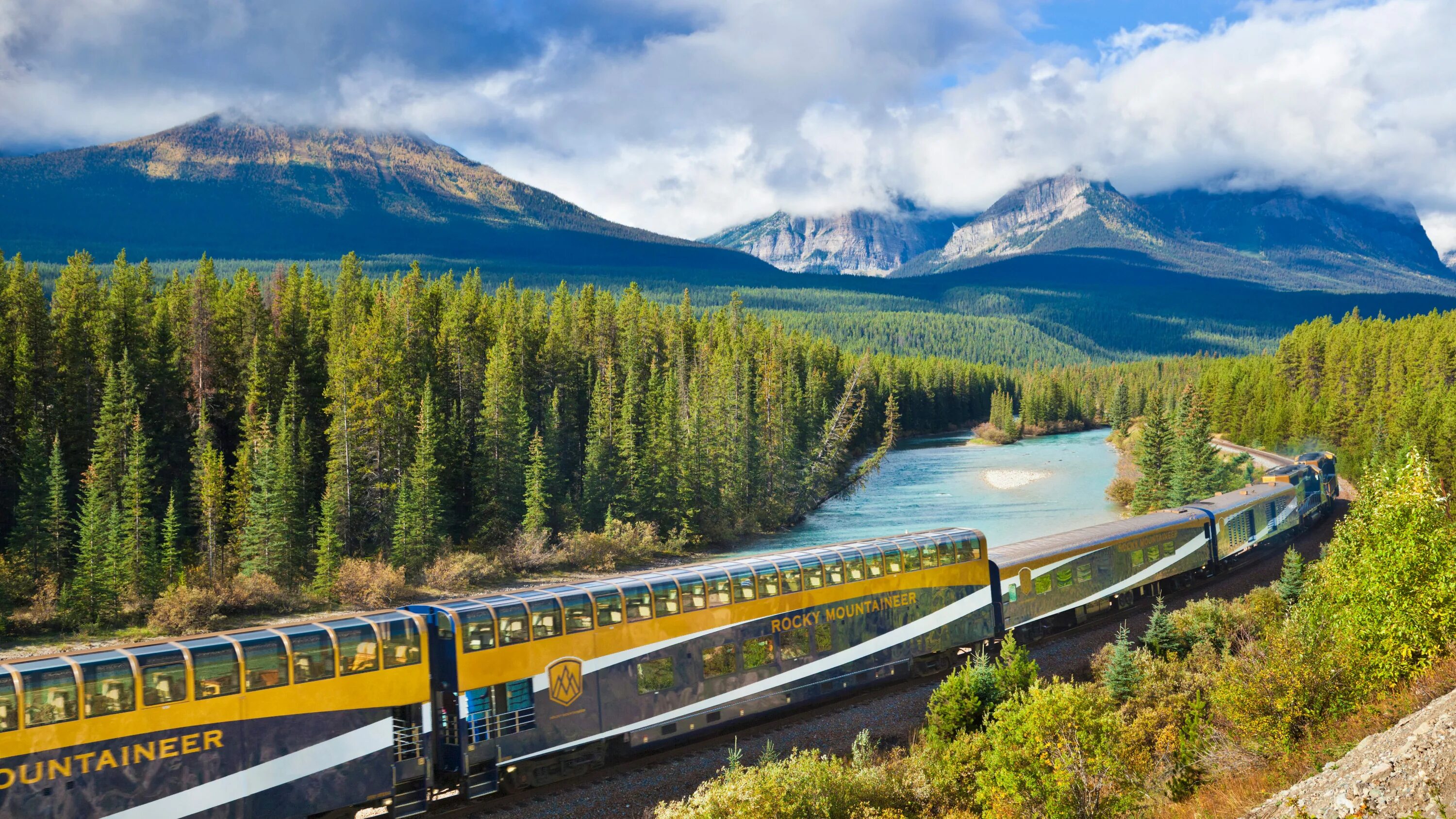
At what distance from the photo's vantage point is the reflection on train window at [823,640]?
87.6ft

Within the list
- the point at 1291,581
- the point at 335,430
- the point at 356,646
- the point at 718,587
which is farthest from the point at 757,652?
the point at 335,430

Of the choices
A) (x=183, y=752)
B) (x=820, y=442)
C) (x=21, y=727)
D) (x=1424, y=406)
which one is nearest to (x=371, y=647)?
(x=183, y=752)

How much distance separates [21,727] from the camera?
14.8m

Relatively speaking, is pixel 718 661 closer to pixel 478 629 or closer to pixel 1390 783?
pixel 478 629

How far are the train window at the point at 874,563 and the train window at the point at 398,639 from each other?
1375cm

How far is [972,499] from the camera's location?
85.2m

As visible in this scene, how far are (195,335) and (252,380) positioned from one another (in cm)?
712

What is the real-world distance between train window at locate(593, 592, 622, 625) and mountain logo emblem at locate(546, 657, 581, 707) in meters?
1.11

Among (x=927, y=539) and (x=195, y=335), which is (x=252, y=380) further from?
(x=927, y=539)

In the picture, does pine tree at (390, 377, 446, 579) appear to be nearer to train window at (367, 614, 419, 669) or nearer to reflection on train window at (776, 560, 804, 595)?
reflection on train window at (776, 560, 804, 595)

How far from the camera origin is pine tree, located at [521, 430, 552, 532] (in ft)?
188

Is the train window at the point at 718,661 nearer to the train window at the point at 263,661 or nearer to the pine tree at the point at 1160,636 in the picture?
the train window at the point at 263,661

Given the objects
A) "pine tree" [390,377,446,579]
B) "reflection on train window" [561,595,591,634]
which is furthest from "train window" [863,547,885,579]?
"pine tree" [390,377,446,579]

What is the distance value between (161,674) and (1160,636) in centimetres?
2782
